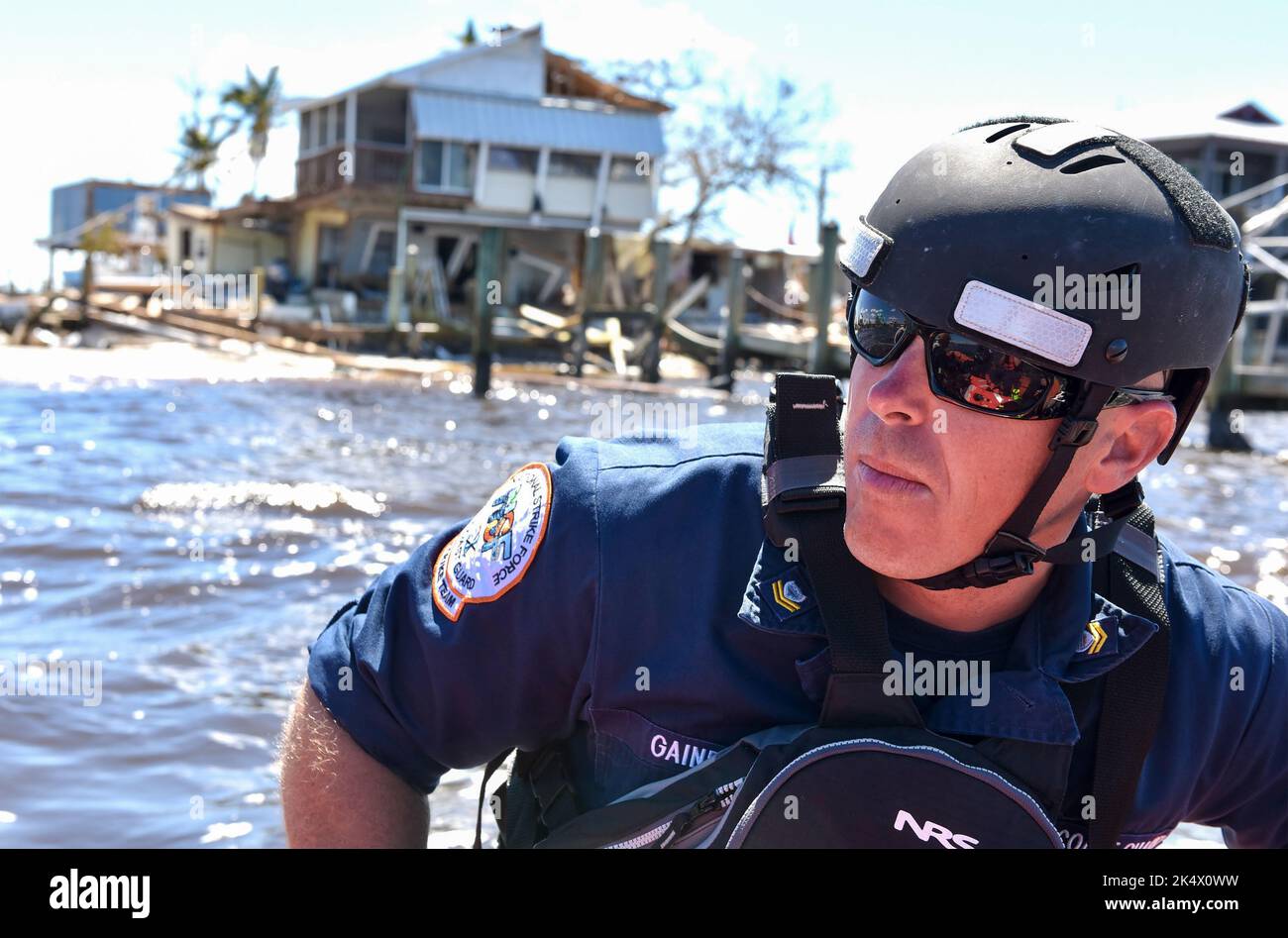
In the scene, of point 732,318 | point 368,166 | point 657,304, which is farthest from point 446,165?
point 732,318

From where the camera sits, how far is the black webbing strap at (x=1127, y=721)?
7.01ft

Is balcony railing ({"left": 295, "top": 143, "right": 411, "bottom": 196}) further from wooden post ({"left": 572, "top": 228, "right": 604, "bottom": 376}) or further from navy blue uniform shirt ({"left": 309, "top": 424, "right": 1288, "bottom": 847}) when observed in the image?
navy blue uniform shirt ({"left": 309, "top": 424, "right": 1288, "bottom": 847})

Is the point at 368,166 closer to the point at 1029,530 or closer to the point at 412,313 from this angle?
the point at 412,313

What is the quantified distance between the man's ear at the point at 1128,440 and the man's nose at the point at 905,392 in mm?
339

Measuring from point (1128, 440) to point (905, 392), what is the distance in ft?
1.49

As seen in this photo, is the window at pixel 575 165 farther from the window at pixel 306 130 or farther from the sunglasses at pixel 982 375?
the sunglasses at pixel 982 375

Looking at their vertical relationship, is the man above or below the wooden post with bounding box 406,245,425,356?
above

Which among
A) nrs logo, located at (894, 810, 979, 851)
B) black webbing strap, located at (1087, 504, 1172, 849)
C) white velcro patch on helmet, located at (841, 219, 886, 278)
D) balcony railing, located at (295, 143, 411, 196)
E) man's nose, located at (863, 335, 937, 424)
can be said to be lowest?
nrs logo, located at (894, 810, 979, 851)

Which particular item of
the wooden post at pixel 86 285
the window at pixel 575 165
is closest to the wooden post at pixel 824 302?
the wooden post at pixel 86 285

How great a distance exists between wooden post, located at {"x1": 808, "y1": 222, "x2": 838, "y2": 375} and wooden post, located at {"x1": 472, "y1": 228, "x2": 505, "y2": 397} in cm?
464

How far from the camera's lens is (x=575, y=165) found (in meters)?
36.4

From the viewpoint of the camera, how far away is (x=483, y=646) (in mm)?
2115

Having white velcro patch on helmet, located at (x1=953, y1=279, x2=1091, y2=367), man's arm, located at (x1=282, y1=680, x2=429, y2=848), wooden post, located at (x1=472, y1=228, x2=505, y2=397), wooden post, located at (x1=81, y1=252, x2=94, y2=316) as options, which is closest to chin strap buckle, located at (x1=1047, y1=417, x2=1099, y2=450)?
white velcro patch on helmet, located at (x1=953, y1=279, x2=1091, y2=367)

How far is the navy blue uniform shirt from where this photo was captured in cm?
212
